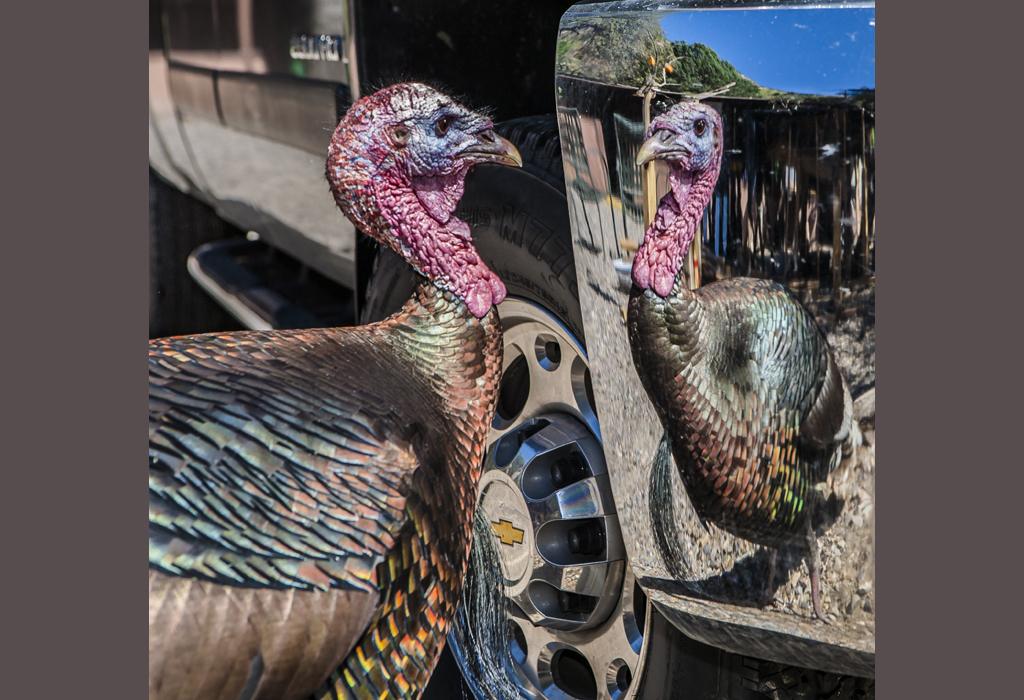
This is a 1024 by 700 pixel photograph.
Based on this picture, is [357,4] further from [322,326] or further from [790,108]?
[790,108]

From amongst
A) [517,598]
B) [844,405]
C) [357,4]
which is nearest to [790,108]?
[844,405]

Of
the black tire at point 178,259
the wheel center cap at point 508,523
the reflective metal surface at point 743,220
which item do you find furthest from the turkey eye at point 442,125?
the wheel center cap at point 508,523

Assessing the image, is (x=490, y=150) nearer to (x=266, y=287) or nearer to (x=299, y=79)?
(x=299, y=79)

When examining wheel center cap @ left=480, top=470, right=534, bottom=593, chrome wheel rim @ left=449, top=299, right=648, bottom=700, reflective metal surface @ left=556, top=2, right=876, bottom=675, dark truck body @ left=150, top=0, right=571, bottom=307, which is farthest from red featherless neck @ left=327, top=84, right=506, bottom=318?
wheel center cap @ left=480, top=470, right=534, bottom=593

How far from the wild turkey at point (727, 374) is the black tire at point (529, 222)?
30 cm

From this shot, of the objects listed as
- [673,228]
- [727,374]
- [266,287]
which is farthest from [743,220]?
[266,287]

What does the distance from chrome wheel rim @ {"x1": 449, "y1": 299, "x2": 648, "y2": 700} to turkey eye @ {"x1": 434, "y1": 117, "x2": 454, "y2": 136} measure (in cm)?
56

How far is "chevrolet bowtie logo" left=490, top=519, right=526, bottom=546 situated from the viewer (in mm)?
2715

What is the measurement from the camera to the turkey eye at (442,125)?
85.7 inches

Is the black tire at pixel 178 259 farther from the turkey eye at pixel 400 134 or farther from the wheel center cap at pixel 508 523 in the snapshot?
the wheel center cap at pixel 508 523

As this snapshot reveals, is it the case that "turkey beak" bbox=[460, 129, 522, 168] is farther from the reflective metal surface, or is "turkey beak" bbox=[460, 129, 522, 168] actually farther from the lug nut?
the lug nut

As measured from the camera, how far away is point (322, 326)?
8.13 ft

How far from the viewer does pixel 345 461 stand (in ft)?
6.65

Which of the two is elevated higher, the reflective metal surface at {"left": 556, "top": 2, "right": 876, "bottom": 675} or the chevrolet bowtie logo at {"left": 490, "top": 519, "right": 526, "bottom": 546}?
the reflective metal surface at {"left": 556, "top": 2, "right": 876, "bottom": 675}
